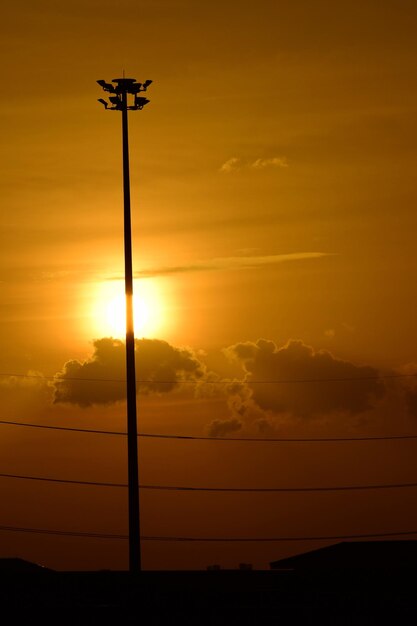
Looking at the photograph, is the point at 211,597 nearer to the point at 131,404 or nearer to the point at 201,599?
the point at 201,599

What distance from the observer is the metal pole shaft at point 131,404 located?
4328 cm

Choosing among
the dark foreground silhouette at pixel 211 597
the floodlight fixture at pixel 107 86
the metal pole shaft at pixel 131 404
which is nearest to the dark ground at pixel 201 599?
the dark foreground silhouette at pixel 211 597

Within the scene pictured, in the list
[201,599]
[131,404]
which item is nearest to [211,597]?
[201,599]

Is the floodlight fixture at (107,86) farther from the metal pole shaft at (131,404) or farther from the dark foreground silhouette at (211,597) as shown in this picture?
the dark foreground silhouette at (211,597)

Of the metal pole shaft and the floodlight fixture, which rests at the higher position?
the floodlight fixture

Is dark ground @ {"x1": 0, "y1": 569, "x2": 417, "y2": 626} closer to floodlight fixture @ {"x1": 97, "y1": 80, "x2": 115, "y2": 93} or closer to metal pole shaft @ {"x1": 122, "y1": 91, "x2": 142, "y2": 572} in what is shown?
metal pole shaft @ {"x1": 122, "y1": 91, "x2": 142, "y2": 572}

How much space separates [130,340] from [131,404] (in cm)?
268

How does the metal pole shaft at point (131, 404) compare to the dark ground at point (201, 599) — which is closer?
the dark ground at point (201, 599)

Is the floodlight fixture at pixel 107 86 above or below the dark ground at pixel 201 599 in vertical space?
above

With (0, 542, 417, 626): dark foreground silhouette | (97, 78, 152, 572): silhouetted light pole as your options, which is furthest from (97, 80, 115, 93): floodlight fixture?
(0, 542, 417, 626): dark foreground silhouette

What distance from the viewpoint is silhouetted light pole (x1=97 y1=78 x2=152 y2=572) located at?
43375mm

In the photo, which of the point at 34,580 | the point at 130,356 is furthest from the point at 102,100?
the point at 34,580

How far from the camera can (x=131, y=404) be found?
145 feet

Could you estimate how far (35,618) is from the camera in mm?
38344
